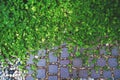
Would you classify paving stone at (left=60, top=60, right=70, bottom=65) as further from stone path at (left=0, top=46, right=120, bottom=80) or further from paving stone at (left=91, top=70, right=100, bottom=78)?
paving stone at (left=91, top=70, right=100, bottom=78)

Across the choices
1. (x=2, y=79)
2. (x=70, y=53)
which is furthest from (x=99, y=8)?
(x=2, y=79)

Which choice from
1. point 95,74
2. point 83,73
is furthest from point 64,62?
point 95,74

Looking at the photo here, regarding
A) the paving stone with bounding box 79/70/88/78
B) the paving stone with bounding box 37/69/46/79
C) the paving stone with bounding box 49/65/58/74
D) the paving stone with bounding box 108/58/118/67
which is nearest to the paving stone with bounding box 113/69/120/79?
the paving stone with bounding box 108/58/118/67

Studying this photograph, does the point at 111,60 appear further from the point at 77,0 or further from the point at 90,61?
the point at 77,0

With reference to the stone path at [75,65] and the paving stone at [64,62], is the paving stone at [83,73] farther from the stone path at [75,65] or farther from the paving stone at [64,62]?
the paving stone at [64,62]

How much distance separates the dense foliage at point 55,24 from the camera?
5.17 m

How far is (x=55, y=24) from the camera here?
536cm

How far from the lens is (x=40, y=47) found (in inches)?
207

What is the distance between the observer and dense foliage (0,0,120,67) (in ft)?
16.9

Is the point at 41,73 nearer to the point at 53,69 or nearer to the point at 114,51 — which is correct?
the point at 53,69

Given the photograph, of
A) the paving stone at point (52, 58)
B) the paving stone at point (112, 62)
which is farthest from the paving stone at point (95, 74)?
the paving stone at point (52, 58)

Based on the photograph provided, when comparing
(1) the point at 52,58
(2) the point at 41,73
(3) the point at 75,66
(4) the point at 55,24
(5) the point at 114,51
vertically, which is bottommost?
(2) the point at 41,73

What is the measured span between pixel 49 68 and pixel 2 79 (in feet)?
2.91

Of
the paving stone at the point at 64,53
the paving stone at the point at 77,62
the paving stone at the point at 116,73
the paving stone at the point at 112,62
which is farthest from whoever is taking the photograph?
the paving stone at the point at 64,53
